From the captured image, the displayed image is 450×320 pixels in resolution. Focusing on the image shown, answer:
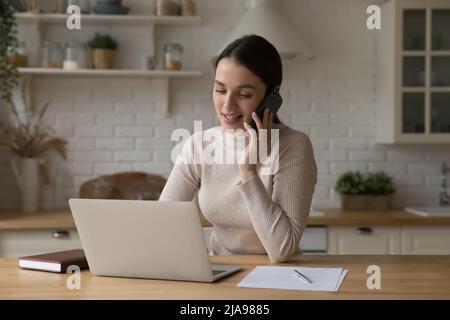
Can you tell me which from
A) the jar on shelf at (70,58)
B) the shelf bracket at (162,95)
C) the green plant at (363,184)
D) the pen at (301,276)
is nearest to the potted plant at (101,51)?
the jar on shelf at (70,58)

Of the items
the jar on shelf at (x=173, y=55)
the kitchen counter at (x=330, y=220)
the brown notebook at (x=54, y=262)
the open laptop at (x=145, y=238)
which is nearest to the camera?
the open laptop at (x=145, y=238)

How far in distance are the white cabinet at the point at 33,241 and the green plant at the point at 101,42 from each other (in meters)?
1.08

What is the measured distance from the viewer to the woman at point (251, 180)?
74.5 inches

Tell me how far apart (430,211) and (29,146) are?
7.70 feet

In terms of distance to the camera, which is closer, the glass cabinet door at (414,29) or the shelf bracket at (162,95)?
the glass cabinet door at (414,29)

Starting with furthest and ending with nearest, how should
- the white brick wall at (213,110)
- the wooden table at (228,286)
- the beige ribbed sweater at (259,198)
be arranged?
the white brick wall at (213,110), the beige ribbed sweater at (259,198), the wooden table at (228,286)

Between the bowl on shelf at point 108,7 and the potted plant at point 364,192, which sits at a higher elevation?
the bowl on shelf at point 108,7

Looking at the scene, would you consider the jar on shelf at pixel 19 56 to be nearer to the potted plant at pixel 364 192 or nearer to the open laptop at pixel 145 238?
the potted plant at pixel 364 192

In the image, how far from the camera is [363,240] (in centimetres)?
342

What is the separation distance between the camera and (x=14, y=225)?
3.27m

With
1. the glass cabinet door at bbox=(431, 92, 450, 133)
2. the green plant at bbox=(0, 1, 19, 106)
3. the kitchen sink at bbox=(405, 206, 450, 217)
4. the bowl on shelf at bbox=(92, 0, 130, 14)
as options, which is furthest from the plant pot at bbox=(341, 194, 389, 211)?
the green plant at bbox=(0, 1, 19, 106)

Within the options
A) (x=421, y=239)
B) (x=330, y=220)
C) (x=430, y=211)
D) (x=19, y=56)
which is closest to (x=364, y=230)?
(x=330, y=220)
